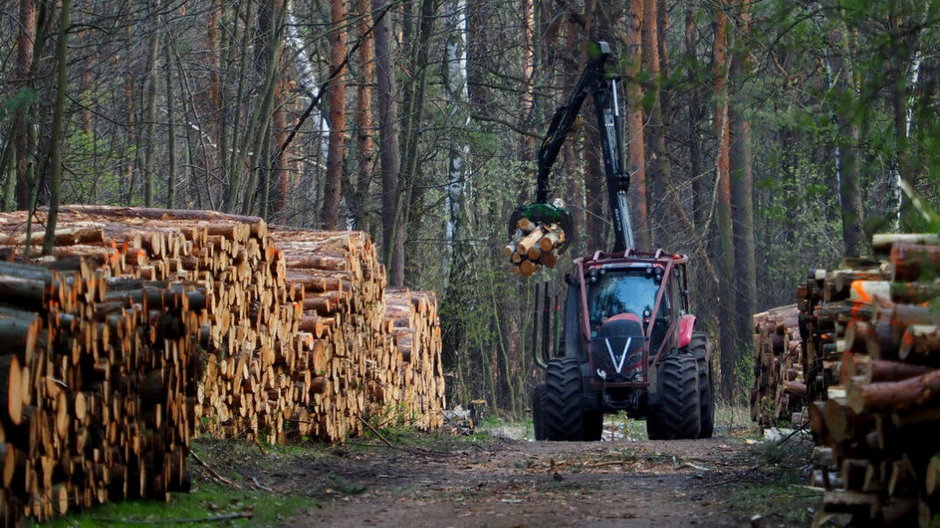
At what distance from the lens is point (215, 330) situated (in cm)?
1072

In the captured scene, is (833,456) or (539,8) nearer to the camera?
(833,456)

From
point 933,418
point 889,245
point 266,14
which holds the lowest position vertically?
point 933,418

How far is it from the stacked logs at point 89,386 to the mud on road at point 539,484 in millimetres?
1003

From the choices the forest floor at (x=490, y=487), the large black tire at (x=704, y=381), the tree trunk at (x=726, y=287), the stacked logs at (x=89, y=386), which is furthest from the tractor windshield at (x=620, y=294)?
the tree trunk at (x=726, y=287)

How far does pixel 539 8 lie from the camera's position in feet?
97.1

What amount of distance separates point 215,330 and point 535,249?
8489mm

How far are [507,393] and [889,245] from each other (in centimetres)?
2460

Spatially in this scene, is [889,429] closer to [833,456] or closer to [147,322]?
[833,456]

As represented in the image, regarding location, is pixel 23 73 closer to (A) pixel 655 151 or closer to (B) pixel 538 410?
(B) pixel 538 410

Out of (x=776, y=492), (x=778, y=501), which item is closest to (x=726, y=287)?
(x=776, y=492)

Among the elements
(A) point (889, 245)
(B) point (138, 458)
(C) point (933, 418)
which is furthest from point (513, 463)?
(C) point (933, 418)

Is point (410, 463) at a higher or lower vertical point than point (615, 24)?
lower

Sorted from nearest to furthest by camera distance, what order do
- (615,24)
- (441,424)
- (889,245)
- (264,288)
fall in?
(889,245), (264,288), (441,424), (615,24)

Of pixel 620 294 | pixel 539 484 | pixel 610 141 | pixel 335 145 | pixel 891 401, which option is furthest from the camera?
pixel 335 145
